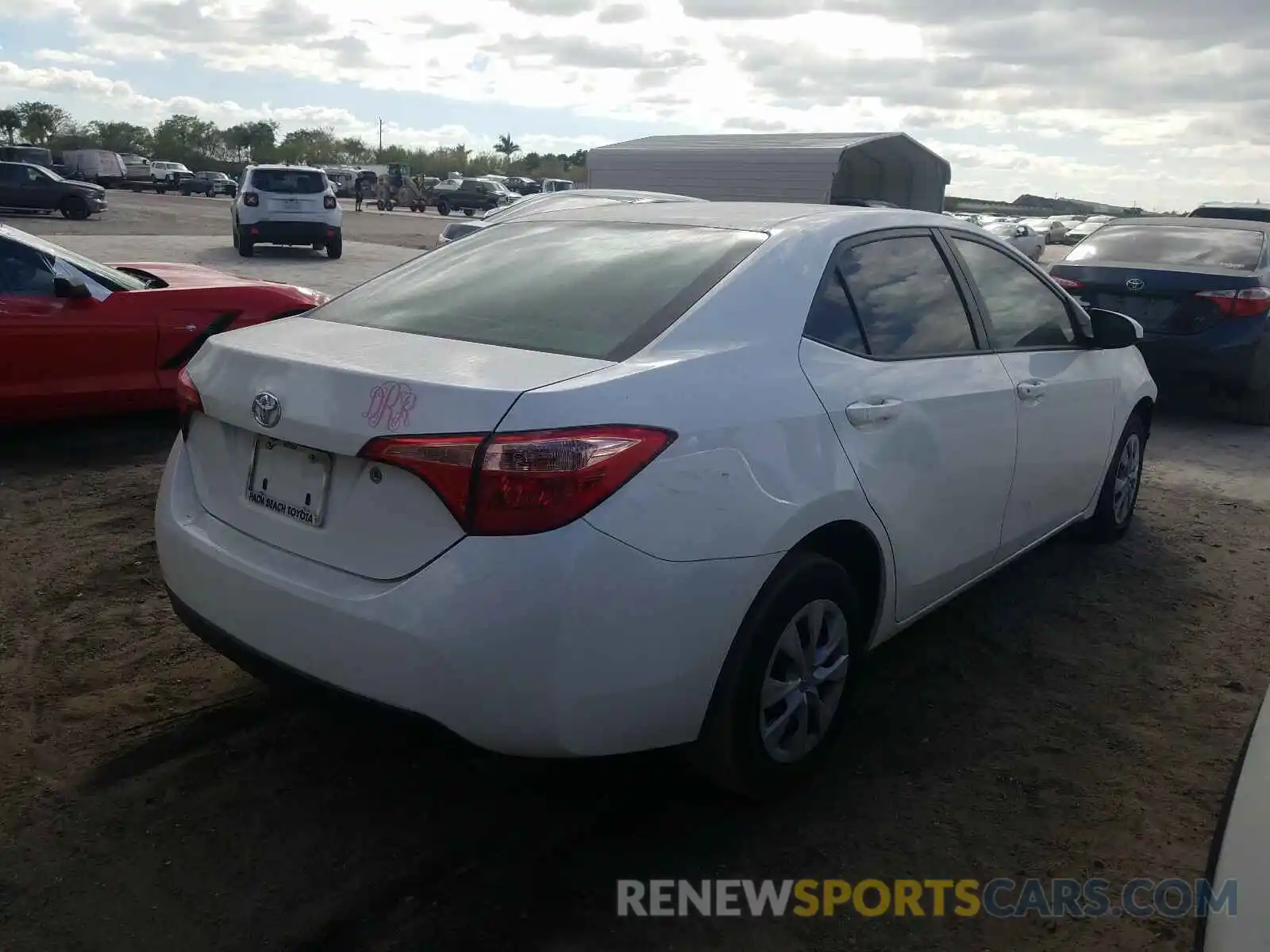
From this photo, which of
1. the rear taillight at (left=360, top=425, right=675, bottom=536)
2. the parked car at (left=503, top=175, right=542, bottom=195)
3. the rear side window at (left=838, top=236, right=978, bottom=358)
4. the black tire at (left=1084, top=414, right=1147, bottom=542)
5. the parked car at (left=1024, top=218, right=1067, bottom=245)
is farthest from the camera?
the parked car at (left=503, top=175, right=542, bottom=195)

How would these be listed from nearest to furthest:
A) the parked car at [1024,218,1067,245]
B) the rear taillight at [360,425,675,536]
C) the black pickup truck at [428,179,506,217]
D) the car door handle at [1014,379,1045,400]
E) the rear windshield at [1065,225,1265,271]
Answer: the rear taillight at [360,425,675,536]
the car door handle at [1014,379,1045,400]
the rear windshield at [1065,225,1265,271]
the parked car at [1024,218,1067,245]
the black pickup truck at [428,179,506,217]

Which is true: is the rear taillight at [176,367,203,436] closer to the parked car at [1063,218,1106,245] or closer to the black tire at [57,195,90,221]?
the black tire at [57,195,90,221]

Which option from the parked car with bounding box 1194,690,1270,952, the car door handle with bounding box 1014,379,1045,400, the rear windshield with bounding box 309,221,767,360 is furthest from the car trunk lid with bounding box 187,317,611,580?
the car door handle with bounding box 1014,379,1045,400

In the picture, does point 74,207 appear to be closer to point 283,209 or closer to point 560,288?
point 283,209

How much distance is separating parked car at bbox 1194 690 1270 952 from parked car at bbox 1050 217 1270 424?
232 inches

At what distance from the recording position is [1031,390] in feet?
13.0

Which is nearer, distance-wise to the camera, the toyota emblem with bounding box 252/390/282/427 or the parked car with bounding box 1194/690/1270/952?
the parked car with bounding box 1194/690/1270/952

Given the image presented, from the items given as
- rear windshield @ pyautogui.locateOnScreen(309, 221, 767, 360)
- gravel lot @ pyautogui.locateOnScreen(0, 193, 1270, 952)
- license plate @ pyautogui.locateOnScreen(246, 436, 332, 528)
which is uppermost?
rear windshield @ pyautogui.locateOnScreen(309, 221, 767, 360)

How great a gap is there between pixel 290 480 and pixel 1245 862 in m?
2.26

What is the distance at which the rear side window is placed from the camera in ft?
10.9

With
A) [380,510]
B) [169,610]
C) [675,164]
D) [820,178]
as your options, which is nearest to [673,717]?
[380,510]

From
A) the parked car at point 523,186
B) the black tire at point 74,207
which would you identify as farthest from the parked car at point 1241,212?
the parked car at point 523,186

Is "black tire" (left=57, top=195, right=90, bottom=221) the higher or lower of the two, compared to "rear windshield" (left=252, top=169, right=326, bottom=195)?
lower

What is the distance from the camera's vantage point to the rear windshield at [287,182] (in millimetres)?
20453
